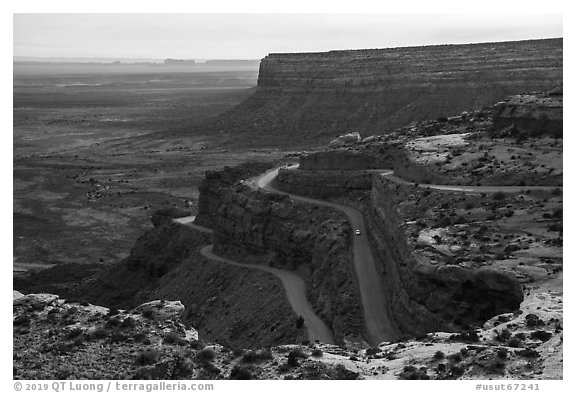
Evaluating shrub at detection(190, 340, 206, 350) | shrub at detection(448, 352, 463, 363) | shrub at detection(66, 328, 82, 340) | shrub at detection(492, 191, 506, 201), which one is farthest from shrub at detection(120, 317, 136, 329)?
shrub at detection(492, 191, 506, 201)

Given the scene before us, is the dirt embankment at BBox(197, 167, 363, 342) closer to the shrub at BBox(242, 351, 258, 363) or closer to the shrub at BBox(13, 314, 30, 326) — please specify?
the shrub at BBox(242, 351, 258, 363)

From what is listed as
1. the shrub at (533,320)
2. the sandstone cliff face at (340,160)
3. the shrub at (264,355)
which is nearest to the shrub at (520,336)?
the shrub at (533,320)

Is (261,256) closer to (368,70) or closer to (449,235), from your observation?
(449,235)

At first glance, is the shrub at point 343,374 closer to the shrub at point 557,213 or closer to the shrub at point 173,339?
the shrub at point 173,339

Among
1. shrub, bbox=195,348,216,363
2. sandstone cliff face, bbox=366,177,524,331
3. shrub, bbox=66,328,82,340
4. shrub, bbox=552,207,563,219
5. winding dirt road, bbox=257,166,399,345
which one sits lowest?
winding dirt road, bbox=257,166,399,345

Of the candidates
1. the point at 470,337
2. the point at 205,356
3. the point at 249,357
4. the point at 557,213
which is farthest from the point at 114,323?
the point at 557,213

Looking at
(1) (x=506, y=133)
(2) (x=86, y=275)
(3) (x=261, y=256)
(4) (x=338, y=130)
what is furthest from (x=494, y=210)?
(4) (x=338, y=130)
